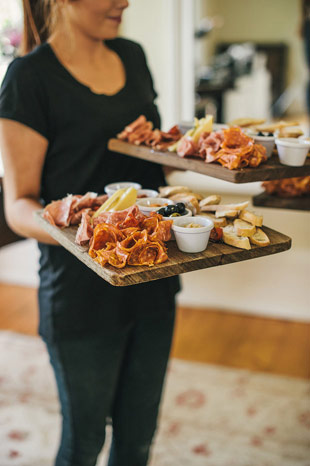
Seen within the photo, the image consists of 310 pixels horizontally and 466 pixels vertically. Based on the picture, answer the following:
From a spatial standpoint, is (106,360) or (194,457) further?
(194,457)

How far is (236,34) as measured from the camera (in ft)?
15.9

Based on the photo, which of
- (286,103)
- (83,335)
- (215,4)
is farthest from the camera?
(286,103)

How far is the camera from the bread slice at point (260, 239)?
0.94 m

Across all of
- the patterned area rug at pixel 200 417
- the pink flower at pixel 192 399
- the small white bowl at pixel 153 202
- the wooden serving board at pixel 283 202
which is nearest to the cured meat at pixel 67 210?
the small white bowl at pixel 153 202

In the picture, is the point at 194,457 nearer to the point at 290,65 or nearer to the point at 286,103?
the point at 290,65

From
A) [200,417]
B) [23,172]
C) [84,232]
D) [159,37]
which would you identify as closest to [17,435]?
[200,417]

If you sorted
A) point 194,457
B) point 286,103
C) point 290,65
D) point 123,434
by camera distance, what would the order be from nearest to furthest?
1. point 123,434
2. point 194,457
3. point 290,65
4. point 286,103

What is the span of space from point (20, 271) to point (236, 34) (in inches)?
122

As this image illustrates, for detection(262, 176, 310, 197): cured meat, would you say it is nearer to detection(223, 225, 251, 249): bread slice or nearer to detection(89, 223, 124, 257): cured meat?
detection(223, 225, 251, 249): bread slice

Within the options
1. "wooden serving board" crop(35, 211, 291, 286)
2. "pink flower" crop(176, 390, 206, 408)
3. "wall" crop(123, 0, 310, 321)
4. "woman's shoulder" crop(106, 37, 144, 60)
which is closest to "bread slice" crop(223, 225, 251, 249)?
"wooden serving board" crop(35, 211, 291, 286)

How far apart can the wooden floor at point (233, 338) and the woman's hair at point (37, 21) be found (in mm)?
1732

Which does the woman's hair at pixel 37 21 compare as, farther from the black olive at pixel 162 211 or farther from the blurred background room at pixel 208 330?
the black olive at pixel 162 211

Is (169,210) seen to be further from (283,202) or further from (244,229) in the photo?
(283,202)

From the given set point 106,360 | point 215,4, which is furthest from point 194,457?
point 215,4
